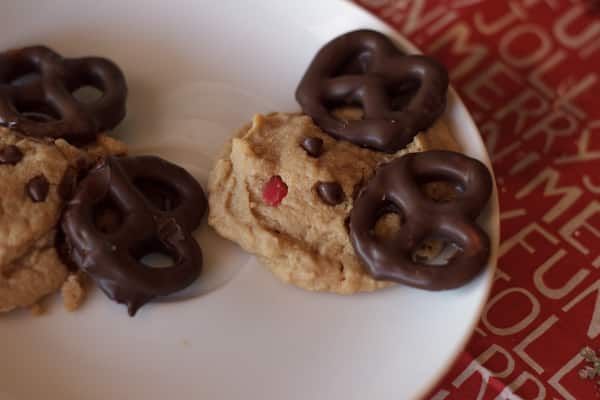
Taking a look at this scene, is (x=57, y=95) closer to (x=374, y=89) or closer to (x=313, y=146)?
(x=313, y=146)

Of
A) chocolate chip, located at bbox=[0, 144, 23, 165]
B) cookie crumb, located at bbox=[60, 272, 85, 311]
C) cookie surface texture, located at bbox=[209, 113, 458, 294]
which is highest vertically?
chocolate chip, located at bbox=[0, 144, 23, 165]

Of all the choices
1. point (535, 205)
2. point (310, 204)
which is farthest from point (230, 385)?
point (535, 205)

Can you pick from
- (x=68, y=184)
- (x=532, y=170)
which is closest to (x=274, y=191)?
(x=68, y=184)

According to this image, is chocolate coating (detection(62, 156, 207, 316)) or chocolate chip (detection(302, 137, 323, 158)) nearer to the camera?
chocolate coating (detection(62, 156, 207, 316))

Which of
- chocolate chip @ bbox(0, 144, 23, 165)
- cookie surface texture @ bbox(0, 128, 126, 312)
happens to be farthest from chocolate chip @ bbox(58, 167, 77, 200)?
chocolate chip @ bbox(0, 144, 23, 165)

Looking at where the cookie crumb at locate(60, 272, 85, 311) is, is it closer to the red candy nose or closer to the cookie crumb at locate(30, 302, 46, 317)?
the cookie crumb at locate(30, 302, 46, 317)

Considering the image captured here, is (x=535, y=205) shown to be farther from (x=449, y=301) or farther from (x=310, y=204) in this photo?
(x=310, y=204)
